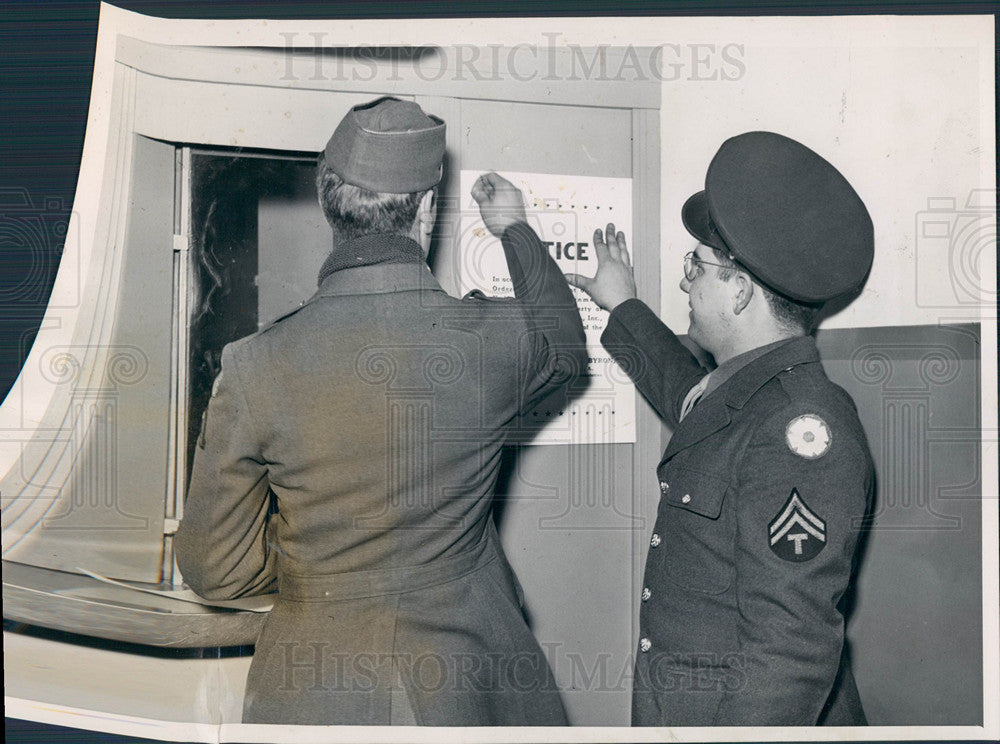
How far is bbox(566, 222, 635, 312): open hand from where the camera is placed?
1.60m

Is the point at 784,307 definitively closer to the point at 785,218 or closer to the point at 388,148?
the point at 785,218

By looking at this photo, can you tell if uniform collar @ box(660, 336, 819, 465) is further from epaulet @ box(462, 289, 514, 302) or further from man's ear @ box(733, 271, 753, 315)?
epaulet @ box(462, 289, 514, 302)

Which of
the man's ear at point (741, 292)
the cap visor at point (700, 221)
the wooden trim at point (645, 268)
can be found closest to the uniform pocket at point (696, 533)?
the wooden trim at point (645, 268)

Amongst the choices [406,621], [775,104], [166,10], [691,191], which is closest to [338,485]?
[406,621]

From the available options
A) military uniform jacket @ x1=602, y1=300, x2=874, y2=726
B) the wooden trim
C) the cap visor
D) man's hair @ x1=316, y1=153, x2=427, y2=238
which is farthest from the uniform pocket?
man's hair @ x1=316, y1=153, x2=427, y2=238

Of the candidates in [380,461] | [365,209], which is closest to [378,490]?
[380,461]

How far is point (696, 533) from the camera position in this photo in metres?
1.42

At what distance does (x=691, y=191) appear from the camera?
5.25 feet

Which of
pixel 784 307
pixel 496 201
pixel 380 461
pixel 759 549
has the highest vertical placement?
pixel 496 201

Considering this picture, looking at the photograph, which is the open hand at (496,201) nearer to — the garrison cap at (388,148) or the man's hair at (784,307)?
the garrison cap at (388,148)

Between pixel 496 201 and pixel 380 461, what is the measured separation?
561 mm

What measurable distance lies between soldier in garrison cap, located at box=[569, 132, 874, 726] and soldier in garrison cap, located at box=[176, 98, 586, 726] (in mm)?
241

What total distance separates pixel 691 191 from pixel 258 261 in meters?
0.87

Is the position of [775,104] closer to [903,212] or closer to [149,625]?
[903,212]
